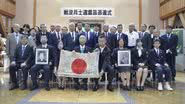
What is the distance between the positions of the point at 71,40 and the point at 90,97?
190cm

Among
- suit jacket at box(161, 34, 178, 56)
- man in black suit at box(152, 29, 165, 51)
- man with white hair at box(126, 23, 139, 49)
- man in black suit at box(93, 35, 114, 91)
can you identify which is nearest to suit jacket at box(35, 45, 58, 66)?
man in black suit at box(93, 35, 114, 91)

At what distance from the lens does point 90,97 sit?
20.7 feet

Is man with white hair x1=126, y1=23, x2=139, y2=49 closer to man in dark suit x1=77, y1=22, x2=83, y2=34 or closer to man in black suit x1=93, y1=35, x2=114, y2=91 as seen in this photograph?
man in black suit x1=93, y1=35, x2=114, y2=91

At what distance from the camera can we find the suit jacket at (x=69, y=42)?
7.72 metres

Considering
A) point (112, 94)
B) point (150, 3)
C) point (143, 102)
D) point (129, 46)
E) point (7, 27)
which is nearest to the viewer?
point (143, 102)

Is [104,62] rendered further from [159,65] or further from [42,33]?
[42,33]

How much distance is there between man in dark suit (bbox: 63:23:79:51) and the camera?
7.73 meters

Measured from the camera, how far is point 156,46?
7.52 m

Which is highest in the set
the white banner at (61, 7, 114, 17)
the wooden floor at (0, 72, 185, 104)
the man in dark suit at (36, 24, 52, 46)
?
the white banner at (61, 7, 114, 17)

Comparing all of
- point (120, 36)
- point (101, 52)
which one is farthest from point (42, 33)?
point (120, 36)

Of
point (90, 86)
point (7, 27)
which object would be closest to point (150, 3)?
point (7, 27)

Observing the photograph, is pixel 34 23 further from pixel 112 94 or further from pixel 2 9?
pixel 112 94

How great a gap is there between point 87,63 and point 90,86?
2.25 feet

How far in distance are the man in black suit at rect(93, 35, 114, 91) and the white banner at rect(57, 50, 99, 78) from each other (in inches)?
4.9
